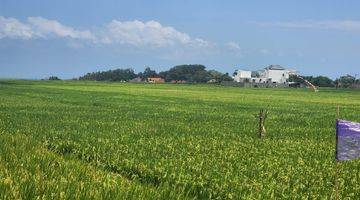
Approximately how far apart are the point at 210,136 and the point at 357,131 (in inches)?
525

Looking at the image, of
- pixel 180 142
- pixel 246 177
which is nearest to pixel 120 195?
pixel 246 177

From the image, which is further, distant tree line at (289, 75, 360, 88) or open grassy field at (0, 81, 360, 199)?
distant tree line at (289, 75, 360, 88)

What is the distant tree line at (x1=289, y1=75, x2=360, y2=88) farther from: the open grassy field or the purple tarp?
the purple tarp

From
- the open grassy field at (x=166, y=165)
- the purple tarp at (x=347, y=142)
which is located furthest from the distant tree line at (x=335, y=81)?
the purple tarp at (x=347, y=142)

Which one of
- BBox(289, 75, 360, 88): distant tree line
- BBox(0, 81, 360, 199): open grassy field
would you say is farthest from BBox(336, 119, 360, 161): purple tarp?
BBox(289, 75, 360, 88): distant tree line

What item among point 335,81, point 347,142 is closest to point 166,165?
point 347,142

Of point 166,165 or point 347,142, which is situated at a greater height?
point 347,142

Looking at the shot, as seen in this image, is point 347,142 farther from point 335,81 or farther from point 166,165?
point 335,81

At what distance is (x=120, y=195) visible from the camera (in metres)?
7.98

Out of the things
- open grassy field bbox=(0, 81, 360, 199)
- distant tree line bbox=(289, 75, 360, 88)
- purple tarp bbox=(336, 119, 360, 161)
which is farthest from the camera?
distant tree line bbox=(289, 75, 360, 88)

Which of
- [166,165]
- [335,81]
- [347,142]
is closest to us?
[347,142]

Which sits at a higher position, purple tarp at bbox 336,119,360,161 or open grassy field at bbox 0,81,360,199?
purple tarp at bbox 336,119,360,161

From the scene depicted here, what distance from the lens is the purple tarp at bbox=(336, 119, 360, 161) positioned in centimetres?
780

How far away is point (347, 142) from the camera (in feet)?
25.8
